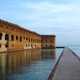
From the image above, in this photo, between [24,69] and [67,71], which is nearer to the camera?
[67,71]

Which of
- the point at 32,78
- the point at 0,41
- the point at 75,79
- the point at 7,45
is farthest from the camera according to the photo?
the point at 7,45

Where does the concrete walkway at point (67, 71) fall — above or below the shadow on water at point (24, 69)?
above

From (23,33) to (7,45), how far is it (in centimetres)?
2362

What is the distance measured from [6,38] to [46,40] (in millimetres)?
70728

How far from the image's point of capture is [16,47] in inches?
2606

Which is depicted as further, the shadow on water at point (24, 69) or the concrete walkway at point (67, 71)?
the shadow on water at point (24, 69)

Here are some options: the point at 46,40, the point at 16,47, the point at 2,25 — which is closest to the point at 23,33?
the point at 16,47

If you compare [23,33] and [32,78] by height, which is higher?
[23,33]

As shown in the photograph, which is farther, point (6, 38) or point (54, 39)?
point (54, 39)

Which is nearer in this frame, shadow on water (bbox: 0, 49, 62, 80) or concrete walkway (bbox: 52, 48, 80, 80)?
concrete walkway (bbox: 52, 48, 80, 80)

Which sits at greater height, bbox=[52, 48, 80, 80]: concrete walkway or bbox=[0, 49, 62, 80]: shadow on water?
bbox=[52, 48, 80, 80]: concrete walkway

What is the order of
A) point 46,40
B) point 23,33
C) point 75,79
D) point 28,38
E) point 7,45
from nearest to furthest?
point 75,79
point 7,45
point 23,33
point 28,38
point 46,40

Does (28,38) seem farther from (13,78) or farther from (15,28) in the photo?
(13,78)

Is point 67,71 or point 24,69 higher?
point 67,71
